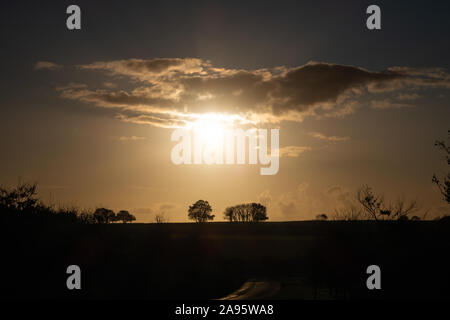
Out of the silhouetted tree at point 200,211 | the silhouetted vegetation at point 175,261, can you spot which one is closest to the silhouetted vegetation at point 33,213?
the silhouetted vegetation at point 175,261

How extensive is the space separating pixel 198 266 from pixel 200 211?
3178 inches

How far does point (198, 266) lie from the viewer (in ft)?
86.4

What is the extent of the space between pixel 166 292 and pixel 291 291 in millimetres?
7037

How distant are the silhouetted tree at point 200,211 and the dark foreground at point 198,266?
79.0m

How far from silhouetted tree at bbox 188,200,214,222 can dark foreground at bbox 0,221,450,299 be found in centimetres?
7897

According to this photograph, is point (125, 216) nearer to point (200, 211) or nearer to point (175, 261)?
point (200, 211)

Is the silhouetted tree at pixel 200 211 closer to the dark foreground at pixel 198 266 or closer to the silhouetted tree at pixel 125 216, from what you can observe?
the silhouetted tree at pixel 125 216

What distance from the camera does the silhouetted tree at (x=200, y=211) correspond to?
349 feet

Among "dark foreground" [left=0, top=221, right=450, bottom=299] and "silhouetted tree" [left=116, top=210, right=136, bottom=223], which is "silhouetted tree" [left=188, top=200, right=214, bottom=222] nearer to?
"silhouetted tree" [left=116, top=210, right=136, bottom=223]

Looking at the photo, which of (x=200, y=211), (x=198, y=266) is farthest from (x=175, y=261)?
(x=200, y=211)

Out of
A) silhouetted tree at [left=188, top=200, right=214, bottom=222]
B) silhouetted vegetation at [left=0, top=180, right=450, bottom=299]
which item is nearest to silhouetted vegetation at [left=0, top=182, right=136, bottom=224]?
silhouetted vegetation at [left=0, top=180, right=450, bottom=299]

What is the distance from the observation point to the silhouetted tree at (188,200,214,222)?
106 m
